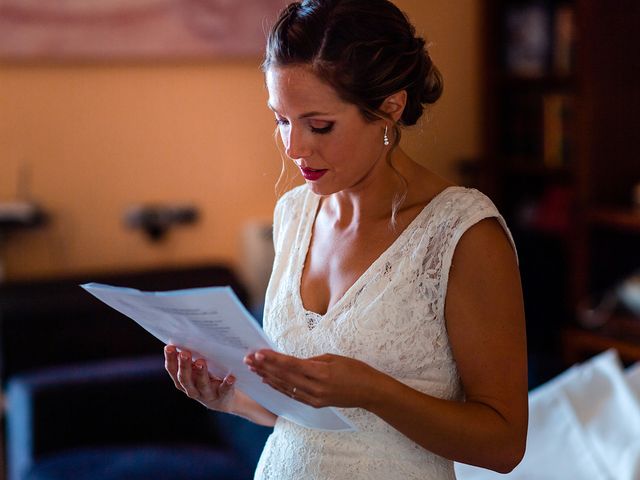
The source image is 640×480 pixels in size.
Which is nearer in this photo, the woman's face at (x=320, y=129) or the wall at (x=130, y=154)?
the woman's face at (x=320, y=129)

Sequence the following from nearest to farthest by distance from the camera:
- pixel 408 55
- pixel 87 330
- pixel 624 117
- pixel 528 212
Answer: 1. pixel 408 55
2. pixel 87 330
3. pixel 624 117
4. pixel 528 212

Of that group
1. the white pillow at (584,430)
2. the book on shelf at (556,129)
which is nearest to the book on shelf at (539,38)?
the book on shelf at (556,129)

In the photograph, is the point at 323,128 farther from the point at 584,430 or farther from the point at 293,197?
the point at 584,430

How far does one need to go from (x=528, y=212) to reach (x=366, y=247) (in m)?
2.67

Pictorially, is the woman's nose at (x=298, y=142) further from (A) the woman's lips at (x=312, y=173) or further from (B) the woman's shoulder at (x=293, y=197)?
(B) the woman's shoulder at (x=293, y=197)

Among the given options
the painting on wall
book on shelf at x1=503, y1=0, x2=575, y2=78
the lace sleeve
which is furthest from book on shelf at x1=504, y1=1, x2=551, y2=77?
the lace sleeve

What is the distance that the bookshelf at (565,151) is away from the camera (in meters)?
3.31

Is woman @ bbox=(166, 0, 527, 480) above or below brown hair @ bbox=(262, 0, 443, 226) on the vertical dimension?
below

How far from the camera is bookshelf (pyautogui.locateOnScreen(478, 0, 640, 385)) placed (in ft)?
10.9

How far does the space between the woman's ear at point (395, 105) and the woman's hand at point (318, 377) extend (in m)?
0.35

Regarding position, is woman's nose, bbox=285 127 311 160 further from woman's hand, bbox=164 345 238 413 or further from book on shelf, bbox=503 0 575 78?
book on shelf, bbox=503 0 575 78

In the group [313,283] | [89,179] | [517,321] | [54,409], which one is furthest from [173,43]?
[517,321]

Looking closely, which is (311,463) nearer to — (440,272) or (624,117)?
(440,272)

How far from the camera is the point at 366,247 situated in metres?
1.31
